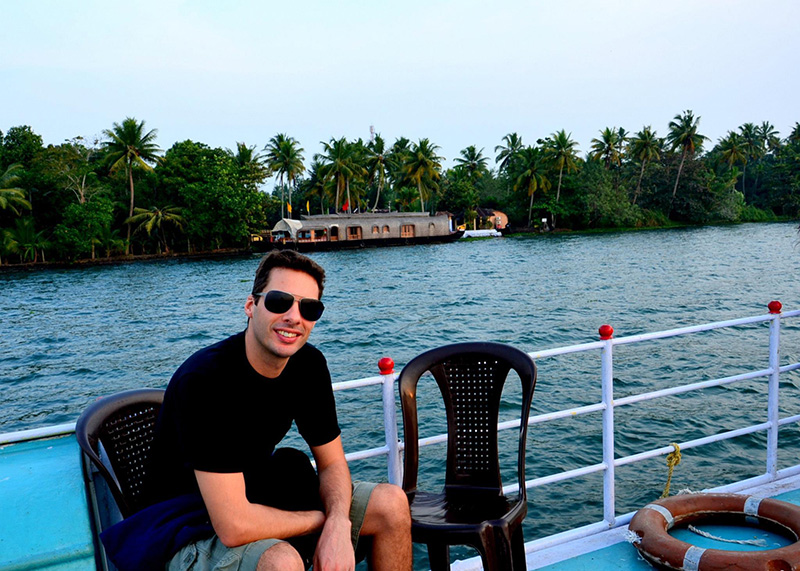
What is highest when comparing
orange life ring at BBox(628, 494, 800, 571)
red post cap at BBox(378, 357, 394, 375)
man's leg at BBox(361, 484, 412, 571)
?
red post cap at BBox(378, 357, 394, 375)

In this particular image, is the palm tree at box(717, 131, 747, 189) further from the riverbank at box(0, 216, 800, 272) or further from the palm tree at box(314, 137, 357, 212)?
the palm tree at box(314, 137, 357, 212)

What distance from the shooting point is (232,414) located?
182 cm

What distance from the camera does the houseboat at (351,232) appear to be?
56181 mm

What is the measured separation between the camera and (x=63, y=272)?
1660 inches

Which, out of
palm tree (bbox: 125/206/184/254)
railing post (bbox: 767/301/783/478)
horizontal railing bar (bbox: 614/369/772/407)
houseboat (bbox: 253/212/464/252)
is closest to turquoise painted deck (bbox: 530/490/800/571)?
horizontal railing bar (bbox: 614/369/772/407)

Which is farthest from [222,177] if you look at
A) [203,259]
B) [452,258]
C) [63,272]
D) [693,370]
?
[693,370]

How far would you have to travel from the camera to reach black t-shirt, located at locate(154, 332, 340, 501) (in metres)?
1.76

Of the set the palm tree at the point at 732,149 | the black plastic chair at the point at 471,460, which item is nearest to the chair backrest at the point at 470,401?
the black plastic chair at the point at 471,460

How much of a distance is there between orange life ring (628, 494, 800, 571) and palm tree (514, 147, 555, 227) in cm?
6449

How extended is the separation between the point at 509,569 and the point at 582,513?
4.86 meters

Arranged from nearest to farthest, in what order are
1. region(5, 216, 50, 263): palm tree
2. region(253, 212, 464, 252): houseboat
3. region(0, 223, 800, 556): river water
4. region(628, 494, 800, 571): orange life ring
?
region(628, 494, 800, 571): orange life ring
region(0, 223, 800, 556): river water
region(5, 216, 50, 263): palm tree
region(253, 212, 464, 252): houseboat

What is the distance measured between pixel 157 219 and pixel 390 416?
166 ft

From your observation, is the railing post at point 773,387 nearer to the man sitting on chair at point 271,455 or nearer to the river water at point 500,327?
the man sitting on chair at point 271,455

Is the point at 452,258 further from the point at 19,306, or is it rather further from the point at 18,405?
the point at 18,405
